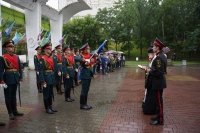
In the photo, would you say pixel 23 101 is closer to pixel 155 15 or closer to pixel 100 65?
pixel 100 65

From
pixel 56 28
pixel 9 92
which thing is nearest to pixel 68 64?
pixel 9 92

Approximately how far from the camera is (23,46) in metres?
37.2

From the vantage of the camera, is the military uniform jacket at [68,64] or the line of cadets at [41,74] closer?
the line of cadets at [41,74]

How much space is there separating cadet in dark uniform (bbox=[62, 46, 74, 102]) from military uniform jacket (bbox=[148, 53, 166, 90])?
10.1 feet

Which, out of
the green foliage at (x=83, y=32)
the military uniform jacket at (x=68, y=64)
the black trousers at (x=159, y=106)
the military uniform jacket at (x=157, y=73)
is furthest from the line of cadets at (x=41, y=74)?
the green foliage at (x=83, y=32)

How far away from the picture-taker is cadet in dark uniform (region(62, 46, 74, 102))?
7438mm

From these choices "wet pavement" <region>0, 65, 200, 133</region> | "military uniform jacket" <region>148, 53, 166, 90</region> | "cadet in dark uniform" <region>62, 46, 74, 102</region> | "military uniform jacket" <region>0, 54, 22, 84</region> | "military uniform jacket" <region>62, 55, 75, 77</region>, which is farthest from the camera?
"military uniform jacket" <region>62, 55, 75, 77</region>

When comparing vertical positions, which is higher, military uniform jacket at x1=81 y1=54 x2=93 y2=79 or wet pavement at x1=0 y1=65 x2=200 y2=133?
military uniform jacket at x1=81 y1=54 x2=93 y2=79

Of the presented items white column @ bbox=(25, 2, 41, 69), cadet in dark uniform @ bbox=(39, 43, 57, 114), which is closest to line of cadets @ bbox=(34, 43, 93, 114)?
cadet in dark uniform @ bbox=(39, 43, 57, 114)

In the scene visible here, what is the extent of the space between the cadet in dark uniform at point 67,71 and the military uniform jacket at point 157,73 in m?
3.09

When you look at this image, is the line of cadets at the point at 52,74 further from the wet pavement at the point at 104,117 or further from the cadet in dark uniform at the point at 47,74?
the wet pavement at the point at 104,117

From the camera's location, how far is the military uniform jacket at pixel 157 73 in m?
5.06

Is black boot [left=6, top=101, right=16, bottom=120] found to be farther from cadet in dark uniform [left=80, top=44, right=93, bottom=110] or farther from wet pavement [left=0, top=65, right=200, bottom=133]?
cadet in dark uniform [left=80, top=44, right=93, bottom=110]

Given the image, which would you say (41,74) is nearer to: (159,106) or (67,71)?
(67,71)
